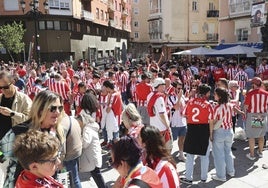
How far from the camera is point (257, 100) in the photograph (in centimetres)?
654

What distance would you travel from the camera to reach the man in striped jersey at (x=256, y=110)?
21.4 feet

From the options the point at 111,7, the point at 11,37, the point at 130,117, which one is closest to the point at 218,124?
the point at 130,117

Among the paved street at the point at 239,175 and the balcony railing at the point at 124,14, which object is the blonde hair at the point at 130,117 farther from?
the balcony railing at the point at 124,14

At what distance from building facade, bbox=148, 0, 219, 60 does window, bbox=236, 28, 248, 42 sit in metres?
14.7

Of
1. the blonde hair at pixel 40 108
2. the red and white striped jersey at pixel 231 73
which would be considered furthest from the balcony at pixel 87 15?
the blonde hair at pixel 40 108

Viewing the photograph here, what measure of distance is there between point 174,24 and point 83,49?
43.7 feet

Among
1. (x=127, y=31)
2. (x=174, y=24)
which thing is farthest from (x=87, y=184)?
(x=127, y=31)

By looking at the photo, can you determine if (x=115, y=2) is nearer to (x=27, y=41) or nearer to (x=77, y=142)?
(x=27, y=41)

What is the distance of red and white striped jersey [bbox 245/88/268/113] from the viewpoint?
6512mm

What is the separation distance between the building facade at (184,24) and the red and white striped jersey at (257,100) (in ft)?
114

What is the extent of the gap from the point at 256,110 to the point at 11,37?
26.5 m

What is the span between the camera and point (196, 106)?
5.32 metres

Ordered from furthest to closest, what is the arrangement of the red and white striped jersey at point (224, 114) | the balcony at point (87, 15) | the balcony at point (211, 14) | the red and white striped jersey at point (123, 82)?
the balcony at point (211, 14), the balcony at point (87, 15), the red and white striped jersey at point (123, 82), the red and white striped jersey at point (224, 114)

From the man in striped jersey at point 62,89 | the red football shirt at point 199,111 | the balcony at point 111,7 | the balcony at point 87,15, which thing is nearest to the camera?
the red football shirt at point 199,111
